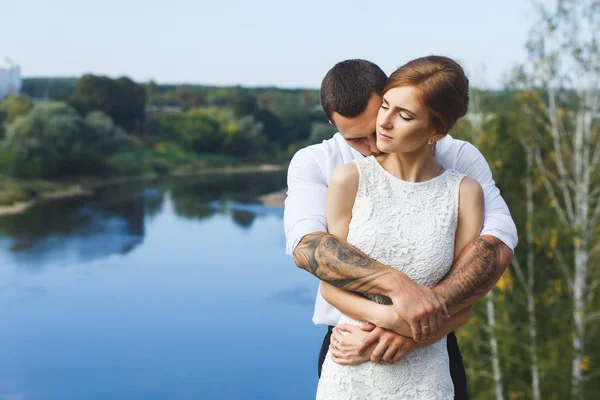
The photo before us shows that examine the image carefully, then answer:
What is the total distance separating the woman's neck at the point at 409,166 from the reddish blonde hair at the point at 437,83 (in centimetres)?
7

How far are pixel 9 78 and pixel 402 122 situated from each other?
120 feet

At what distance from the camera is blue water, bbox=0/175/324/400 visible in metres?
14.7

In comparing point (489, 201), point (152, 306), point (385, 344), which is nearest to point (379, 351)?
point (385, 344)

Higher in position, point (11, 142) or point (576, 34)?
point (576, 34)

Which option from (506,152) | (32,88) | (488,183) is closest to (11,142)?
(32,88)

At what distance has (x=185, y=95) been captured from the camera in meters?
34.4

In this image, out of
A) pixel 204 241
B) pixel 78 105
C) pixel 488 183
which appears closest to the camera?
pixel 488 183

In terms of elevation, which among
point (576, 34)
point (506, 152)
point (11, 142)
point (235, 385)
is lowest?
point (235, 385)

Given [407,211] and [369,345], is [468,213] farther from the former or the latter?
[369,345]

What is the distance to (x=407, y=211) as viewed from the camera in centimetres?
114

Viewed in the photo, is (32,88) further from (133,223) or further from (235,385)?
(235,385)

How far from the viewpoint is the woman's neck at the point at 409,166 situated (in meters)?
1.18

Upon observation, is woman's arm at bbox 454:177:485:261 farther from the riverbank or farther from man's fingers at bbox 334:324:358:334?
the riverbank

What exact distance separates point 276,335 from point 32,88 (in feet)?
74.1
